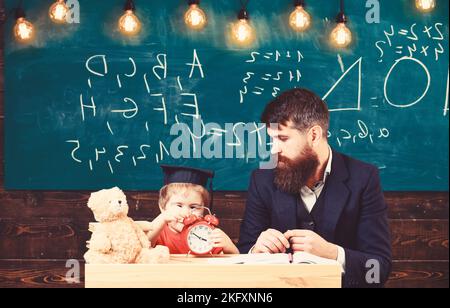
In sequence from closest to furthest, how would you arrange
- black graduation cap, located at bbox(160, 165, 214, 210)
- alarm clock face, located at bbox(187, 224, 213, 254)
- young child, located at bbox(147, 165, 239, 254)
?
alarm clock face, located at bbox(187, 224, 213, 254)
young child, located at bbox(147, 165, 239, 254)
black graduation cap, located at bbox(160, 165, 214, 210)

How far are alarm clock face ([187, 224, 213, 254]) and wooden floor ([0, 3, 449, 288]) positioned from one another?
1458 millimetres

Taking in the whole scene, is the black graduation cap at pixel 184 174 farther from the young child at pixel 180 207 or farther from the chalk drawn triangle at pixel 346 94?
the chalk drawn triangle at pixel 346 94

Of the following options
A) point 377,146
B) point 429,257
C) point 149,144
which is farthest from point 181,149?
point 429,257

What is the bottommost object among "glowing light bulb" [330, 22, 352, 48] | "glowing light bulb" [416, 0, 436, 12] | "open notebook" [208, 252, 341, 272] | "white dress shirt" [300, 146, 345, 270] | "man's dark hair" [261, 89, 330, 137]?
"open notebook" [208, 252, 341, 272]

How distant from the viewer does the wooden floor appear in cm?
388

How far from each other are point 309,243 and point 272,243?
0.17m

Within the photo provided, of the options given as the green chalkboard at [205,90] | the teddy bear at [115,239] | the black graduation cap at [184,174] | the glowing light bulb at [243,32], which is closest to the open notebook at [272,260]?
the teddy bear at [115,239]

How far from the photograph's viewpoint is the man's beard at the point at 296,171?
10.8 feet

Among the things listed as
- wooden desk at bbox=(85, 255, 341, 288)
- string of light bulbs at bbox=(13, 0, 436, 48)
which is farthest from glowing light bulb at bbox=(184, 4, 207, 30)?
wooden desk at bbox=(85, 255, 341, 288)

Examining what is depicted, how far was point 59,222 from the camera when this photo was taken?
388 centimetres

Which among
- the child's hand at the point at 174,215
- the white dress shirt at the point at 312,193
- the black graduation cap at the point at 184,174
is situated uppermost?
the black graduation cap at the point at 184,174

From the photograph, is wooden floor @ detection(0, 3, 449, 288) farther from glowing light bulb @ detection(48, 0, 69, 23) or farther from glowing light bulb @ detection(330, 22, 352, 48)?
glowing light bulb @ detection(330, 22, 352, 48)

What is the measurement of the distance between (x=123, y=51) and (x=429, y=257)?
7.25 ft

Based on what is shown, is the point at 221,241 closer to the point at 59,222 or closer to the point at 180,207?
the point at 180,207
